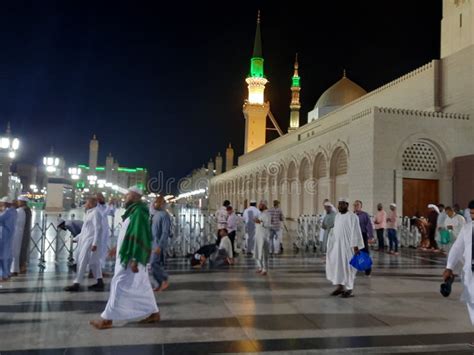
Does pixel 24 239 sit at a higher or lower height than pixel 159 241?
lower

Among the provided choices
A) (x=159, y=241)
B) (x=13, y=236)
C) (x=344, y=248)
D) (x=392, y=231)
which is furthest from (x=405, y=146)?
(x=13, y=236)

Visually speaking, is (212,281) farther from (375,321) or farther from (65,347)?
(65,347)

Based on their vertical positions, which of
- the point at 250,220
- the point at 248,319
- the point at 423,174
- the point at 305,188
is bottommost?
the point at 248,319

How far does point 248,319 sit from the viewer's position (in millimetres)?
4664

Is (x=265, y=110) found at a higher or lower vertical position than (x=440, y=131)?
higher

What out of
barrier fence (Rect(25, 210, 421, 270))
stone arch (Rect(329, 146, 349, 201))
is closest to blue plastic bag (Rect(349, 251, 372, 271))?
barrier fence (Rect(25, 210, 421, 270))

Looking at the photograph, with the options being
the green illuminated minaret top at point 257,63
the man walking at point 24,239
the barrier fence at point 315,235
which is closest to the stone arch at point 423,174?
the barrier fence at point 315,235

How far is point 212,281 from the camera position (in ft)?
23.1


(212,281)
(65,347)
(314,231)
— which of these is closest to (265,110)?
(314,231)

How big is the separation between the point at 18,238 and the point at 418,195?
53.9 feet

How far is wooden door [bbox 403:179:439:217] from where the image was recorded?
60.6 feet

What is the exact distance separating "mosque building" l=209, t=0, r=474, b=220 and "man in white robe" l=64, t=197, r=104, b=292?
532 inches

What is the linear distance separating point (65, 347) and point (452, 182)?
62.0 ft

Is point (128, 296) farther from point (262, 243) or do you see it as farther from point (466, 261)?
point (262, 243)
